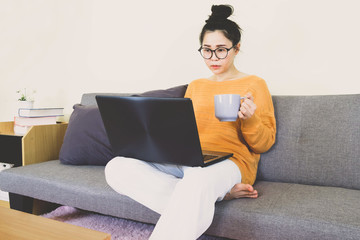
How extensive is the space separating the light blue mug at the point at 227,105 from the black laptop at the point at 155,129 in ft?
0.46

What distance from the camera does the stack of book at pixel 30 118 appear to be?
6.94ft

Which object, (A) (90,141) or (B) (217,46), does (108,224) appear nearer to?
(A) (90,141)

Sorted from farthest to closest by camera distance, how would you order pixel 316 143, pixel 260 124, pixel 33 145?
1. pixel 33 145
2. pixel 316 143
3. pixel 260 124

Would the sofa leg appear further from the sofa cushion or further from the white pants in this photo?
the white pants

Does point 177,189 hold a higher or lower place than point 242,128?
lower

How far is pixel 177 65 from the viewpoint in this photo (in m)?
2.11

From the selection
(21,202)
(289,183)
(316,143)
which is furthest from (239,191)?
(21,202)

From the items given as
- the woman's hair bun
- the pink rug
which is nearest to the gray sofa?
the pink rug

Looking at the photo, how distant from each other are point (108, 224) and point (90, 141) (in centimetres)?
46

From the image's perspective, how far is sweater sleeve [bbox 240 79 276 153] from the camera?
123 centimetres

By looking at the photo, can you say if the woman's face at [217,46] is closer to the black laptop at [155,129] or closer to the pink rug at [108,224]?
the black laptop at [155,129]

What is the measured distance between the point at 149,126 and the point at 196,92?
1.98 ft

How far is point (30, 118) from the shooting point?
2127 mm

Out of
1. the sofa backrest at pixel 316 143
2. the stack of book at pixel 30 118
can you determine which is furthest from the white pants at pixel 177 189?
the stack of book at pixel 30 118
